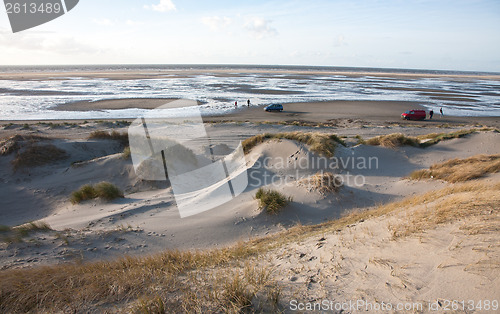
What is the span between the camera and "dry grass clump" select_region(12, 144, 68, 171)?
13.5 m

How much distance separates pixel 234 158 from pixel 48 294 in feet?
34.7

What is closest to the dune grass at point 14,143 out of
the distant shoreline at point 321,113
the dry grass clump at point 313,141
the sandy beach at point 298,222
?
the sandy beach at point 298,222

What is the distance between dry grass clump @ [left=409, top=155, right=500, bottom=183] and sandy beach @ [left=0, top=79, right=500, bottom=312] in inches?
17.9

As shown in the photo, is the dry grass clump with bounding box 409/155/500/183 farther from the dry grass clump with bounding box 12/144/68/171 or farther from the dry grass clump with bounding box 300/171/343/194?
the dry grass clump with bounding box 12/144/68/171

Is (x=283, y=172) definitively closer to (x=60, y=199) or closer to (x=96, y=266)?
(x=96, y=266)

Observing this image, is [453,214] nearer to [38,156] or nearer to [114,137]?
[38,156]

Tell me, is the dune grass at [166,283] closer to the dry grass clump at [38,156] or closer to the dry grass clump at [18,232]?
the dry grass clump at [18,232]

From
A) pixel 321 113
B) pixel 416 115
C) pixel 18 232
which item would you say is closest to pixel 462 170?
pixel 18 232

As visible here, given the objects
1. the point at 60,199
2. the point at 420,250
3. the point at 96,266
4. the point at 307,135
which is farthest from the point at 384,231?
the point at 60,199

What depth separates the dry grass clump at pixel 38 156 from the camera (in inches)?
531

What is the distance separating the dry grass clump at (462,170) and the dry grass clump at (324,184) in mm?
3565

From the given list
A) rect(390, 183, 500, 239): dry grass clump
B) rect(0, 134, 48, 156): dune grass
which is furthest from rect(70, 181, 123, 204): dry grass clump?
rect(390, 183, 500, 239): dry grass clump

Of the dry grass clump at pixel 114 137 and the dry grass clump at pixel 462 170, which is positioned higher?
the dry grass clump at pixel 114 137

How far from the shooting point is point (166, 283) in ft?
13.2
